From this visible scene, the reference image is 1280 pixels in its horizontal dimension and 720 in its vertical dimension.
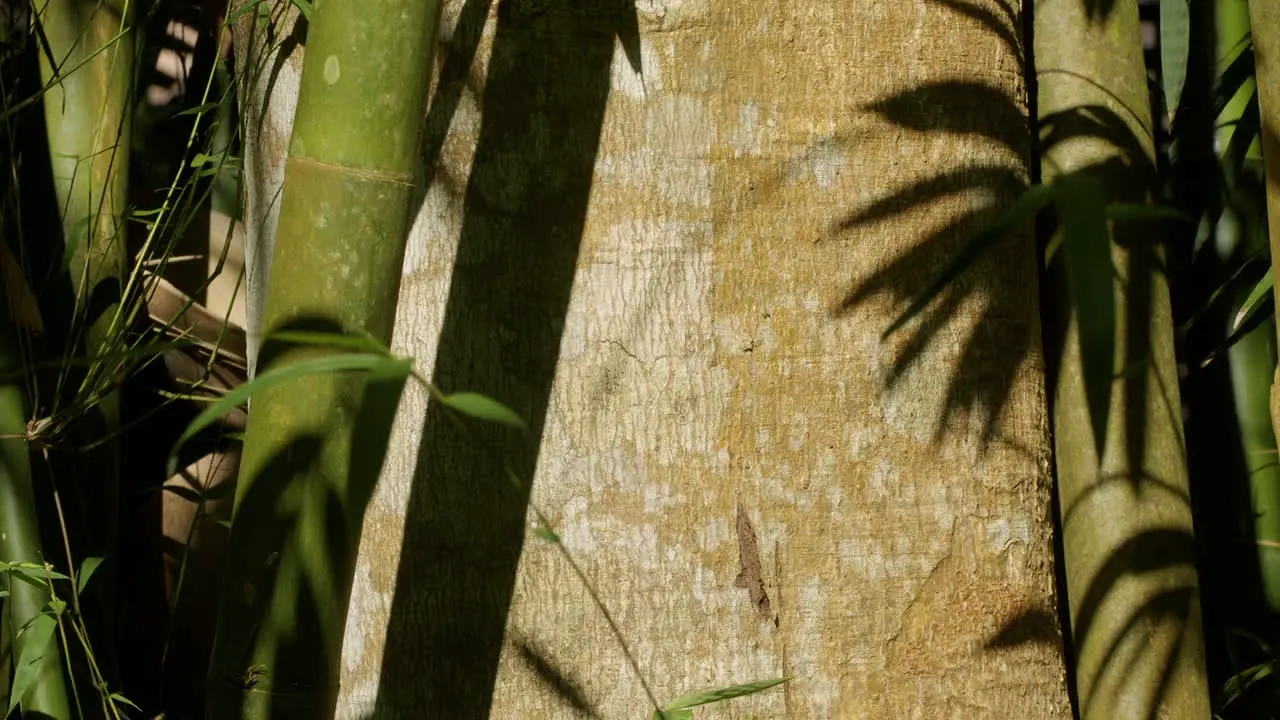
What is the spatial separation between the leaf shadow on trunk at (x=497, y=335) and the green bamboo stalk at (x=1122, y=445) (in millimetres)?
392

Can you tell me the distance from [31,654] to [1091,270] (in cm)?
79

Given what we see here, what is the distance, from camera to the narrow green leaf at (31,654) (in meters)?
0.82

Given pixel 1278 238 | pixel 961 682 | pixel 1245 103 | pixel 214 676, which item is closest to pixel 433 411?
pixel 214 676

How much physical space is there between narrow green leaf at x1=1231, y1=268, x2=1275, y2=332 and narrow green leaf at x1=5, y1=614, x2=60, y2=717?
3.34ft

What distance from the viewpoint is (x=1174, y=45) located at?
101 cm

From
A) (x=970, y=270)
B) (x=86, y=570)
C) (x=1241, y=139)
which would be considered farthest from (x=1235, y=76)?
(x=86, y=570)

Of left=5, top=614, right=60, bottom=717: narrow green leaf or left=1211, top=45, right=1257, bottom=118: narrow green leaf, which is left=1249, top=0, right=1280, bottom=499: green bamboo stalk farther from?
left=5, top=614, right=60, bottom=717: narrow green leaf

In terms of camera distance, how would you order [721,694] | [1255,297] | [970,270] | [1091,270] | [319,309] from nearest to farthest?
[1091,270]
[319,309]
[721,694]
[970,270]
[1255,297]

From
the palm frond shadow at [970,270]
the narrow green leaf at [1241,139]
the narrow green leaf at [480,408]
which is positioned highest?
the narrow green leaf at [1241,139]

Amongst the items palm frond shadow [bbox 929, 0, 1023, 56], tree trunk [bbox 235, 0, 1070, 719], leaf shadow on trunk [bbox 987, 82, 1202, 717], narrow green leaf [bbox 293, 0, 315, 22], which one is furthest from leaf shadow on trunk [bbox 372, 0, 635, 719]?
leaf shadow on trunk [bbox 987, 82, 1202, 717]

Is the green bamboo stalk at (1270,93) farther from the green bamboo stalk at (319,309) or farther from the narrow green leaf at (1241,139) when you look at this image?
the green bamboo stalk at (319,309)

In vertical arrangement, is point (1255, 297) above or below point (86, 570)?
above

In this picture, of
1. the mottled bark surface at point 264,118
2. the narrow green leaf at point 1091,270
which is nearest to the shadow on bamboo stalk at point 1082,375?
the narrow green leaf at point 1091,270

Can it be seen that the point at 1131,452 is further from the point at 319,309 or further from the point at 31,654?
the point at 31,654
